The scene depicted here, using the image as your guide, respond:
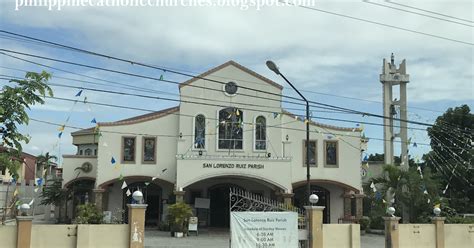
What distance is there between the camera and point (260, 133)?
31875 millimetres

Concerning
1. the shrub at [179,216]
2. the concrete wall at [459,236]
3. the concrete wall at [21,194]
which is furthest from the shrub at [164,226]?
the concrete wall at [459,236]

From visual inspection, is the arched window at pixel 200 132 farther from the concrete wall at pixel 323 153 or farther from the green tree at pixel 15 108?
the green tree at pixel 15 108

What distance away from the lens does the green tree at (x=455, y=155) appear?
38.8m

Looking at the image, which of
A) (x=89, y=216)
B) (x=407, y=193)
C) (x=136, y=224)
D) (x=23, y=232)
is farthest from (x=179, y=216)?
(x=407, y=193)

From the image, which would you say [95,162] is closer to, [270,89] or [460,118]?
[270,89]

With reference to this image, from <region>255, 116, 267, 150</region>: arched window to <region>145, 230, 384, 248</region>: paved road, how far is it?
18.4ft

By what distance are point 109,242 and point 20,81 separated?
5.82 metres

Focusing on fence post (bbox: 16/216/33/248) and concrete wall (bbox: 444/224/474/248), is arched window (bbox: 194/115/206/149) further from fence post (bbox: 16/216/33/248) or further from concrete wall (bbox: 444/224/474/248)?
fence post (bbox: 16/216/33/248)

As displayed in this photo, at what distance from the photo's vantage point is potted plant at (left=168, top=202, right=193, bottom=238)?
27219 mm

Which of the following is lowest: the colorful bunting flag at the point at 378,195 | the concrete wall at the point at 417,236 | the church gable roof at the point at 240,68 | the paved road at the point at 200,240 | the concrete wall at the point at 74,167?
the paved road at the point at 200,240

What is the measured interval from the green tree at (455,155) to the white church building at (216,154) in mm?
10023

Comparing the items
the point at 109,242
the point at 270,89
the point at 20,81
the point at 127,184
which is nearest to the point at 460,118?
the point at 270,89

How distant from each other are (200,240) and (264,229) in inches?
393

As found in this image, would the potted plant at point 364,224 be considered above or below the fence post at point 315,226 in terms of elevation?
below
